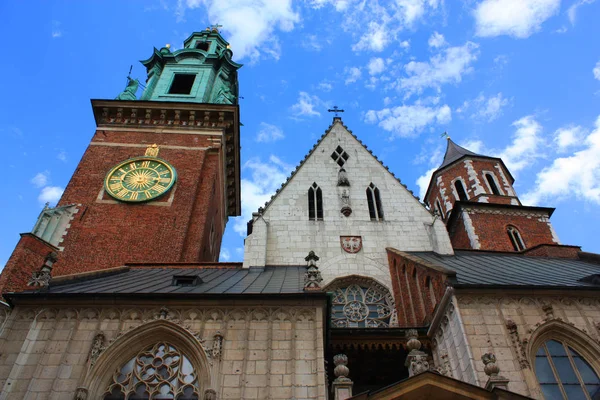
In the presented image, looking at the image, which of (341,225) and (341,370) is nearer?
(341,370)

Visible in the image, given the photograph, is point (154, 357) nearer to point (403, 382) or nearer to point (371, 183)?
point (403, 382)

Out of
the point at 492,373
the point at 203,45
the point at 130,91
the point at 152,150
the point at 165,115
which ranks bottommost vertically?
the point at 492,373

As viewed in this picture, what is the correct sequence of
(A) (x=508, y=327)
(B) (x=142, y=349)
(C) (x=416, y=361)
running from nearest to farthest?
1. (C) (x=416, y=361)
2. (B) (x=142, y=349)
3. (A) (x=508, y=327)

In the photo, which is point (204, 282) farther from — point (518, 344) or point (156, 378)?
point (518, 344)

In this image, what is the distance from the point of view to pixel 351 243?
18.8 metres

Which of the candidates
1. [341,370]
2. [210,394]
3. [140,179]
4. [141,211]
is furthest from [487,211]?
[210,394]

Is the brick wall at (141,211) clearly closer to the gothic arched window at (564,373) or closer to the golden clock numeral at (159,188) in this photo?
the golden clock numeral at (159,188)

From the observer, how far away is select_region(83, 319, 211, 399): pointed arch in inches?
429

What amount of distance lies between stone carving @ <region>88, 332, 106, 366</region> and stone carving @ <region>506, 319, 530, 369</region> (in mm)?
9595

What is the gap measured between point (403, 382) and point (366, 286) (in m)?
7.81

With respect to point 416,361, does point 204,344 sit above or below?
above

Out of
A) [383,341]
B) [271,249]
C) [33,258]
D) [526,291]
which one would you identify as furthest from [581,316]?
[33,258]

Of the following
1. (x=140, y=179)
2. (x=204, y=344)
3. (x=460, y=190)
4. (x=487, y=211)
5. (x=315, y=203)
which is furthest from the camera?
(x=460, y=190)

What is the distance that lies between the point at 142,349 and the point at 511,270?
36.9 feet
